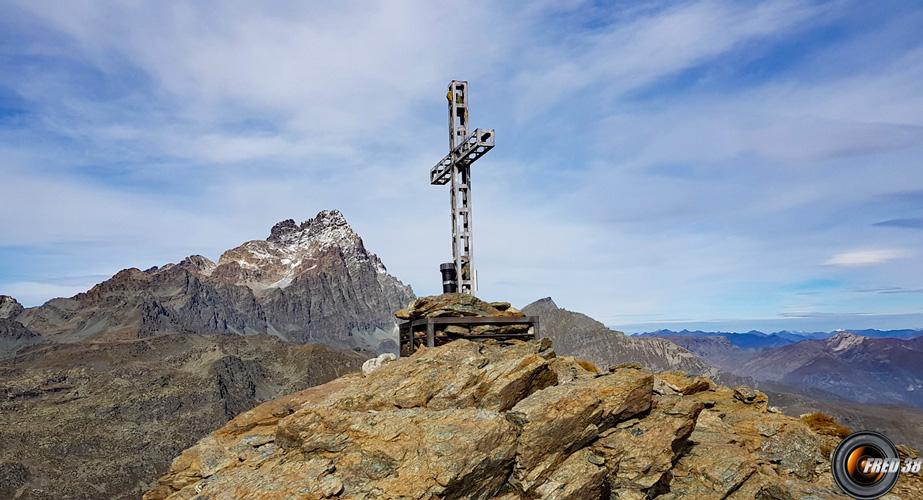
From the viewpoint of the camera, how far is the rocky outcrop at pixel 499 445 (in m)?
15.0

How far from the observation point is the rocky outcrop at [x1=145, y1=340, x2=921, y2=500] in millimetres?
14992

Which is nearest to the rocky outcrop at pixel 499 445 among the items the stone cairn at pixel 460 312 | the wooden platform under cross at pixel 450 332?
the wooden platform under cross at pixel 450 332

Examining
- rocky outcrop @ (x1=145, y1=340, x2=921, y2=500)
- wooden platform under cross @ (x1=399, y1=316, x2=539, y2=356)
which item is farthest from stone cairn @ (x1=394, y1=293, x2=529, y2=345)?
rocky outcrop @ (x1=145, y1=340, x2=921, y2=500)

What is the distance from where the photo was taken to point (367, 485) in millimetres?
14641

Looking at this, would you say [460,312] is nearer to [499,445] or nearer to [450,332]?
[450,332]

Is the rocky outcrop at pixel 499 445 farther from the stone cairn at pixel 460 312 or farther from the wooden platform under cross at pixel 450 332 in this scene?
the stone cairn at pixel 460 312

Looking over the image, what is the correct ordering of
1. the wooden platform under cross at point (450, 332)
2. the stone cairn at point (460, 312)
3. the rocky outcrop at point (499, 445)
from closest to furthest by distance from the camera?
the rocky outcrop at point (499, 445) → the wooden platform under cross at point (450, 332) → the stone cairn at point (460, 312)

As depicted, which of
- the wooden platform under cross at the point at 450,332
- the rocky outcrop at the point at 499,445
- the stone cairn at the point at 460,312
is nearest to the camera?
the rocky outcrop at the point at 499,445

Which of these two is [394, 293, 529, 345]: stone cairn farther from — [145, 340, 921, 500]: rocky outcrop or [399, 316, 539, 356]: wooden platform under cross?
[145, 340, 921, 500]: rocky outcrop

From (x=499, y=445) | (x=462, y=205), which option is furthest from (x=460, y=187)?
(x=499, y=445)

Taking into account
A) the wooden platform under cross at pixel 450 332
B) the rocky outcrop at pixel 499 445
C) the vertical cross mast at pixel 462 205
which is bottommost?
the rocky outcrop at pixel 499 445

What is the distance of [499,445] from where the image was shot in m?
15.7

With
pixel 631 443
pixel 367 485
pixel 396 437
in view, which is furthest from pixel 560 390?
pixel 367 485

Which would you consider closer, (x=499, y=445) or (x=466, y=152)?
(x=499, y=445)
